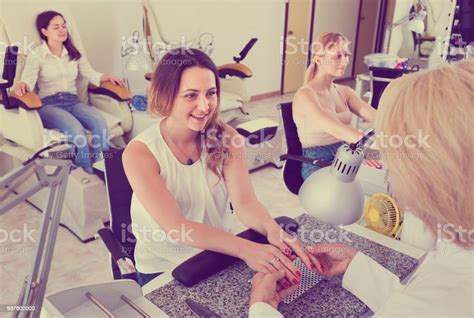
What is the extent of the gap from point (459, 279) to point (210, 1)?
4.45 m

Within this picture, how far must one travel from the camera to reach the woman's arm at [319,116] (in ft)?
6.61

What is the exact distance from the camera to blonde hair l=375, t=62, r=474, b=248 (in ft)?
2.20

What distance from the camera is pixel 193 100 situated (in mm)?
1384

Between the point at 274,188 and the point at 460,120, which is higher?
the point at 460,120

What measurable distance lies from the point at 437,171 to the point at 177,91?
2.88 ft

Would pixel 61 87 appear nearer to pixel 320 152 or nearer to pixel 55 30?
pixel 55 30

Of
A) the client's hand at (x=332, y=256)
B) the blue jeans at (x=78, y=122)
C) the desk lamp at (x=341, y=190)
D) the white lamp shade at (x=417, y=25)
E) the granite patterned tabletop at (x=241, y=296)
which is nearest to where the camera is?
the desk lamp at (x=341, y=190)

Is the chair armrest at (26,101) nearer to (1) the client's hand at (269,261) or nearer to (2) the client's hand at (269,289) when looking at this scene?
(1) the client's hand at (269,261)

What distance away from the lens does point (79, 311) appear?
88cm

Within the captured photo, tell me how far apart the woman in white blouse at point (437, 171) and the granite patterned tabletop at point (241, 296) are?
0.73ft

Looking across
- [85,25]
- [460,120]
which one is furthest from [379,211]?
[85,25]

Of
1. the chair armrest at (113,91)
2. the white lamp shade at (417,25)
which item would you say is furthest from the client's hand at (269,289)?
the white lamp shade at (417,25)

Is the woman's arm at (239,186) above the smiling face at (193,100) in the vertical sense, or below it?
below

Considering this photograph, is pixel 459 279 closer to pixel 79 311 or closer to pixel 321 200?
pixel 321 200
